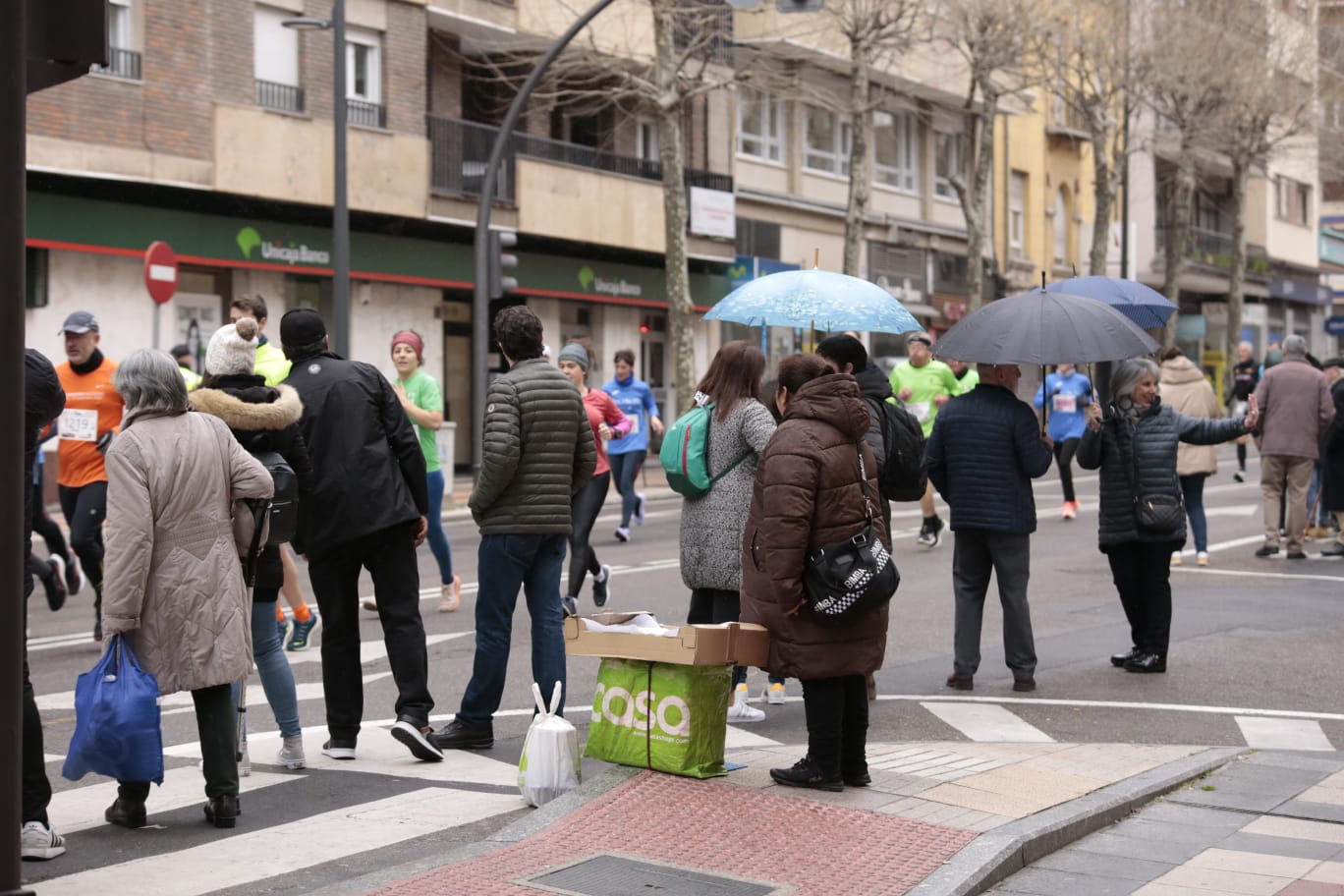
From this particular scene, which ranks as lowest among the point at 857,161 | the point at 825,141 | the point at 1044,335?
the point at 1044,335

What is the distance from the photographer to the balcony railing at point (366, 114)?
27922mm

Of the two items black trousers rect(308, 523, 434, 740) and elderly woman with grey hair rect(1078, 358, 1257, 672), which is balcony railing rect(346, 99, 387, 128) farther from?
black trousers rect(308, 523, 434, 740)

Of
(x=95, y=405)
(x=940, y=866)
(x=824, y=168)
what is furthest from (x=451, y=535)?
(x=824, y=168)

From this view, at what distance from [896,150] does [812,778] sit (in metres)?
39.0

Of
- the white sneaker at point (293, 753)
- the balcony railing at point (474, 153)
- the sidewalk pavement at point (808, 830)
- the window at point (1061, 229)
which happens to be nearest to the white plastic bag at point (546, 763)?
the sidewalk pavement at point (808, 830)

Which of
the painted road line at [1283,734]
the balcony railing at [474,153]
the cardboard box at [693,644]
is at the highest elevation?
the balcony railing at [474,153]

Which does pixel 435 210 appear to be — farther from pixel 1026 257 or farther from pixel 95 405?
pixel 1026 257

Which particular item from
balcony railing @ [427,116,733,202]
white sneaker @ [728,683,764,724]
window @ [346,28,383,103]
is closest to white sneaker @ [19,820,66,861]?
white sneaker @ [728,683,764,724]

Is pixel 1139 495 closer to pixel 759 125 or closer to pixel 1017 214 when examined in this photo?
pixel 759 125

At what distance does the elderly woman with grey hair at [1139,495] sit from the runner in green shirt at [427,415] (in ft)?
13.4

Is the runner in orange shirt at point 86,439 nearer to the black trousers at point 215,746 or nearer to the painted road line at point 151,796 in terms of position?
the painted road line at point 151,796

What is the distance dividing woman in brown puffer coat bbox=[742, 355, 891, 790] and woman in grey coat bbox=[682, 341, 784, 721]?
1.34 metres

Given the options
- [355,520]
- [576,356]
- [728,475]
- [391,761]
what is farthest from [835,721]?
[576,356]

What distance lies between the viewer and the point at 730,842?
6.06 metres
